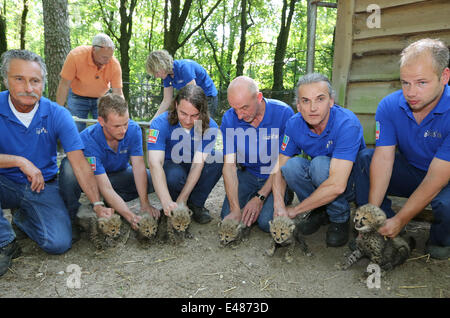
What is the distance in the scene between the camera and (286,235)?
11.3 feet

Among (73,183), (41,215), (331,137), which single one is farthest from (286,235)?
(41,215)

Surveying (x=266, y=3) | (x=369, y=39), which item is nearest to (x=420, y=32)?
(x=369, y=39)

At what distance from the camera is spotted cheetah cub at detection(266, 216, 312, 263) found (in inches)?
136

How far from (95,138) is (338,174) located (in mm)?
3004

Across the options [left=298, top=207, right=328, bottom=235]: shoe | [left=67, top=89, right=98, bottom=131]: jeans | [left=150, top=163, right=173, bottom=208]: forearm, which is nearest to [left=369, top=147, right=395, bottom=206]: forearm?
[left=298, top=207, right=328, bottom=235]: shoe

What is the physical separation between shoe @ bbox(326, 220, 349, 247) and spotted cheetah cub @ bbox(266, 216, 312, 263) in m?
0.31

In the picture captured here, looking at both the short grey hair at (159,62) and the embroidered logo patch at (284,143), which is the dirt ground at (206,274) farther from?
the short grey hair at (159,62)

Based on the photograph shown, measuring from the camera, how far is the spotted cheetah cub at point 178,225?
382cm

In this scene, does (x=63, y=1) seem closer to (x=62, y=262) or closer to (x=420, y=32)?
(x=62, y=262)

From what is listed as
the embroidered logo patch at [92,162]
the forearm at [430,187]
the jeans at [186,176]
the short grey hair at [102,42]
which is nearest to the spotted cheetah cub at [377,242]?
the forearm at [430,187]

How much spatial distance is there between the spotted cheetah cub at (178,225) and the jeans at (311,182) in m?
1.29

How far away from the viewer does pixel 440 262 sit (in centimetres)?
336

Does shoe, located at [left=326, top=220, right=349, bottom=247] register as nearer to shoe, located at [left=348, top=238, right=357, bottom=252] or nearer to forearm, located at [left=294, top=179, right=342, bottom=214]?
shoe, located at [left=348, top=238, right=357, bottom=252]
